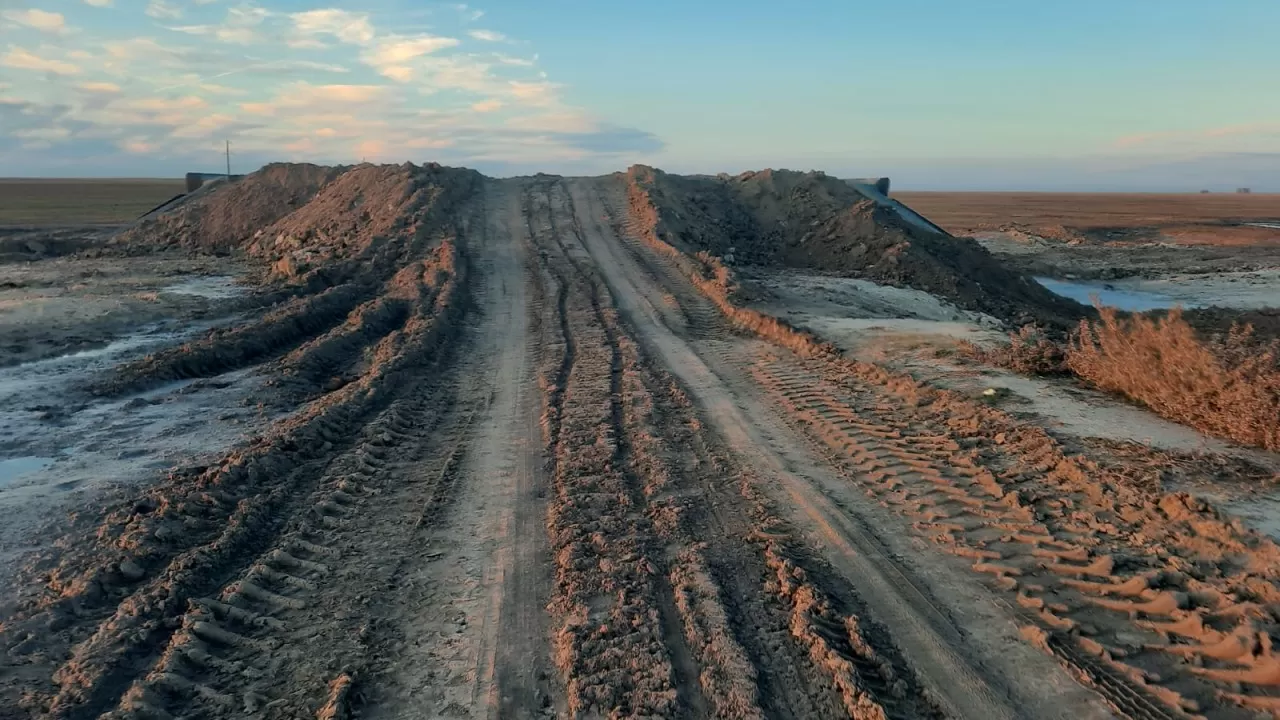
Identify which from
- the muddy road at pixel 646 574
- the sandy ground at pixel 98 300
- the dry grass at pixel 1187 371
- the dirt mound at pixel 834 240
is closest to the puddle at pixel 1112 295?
the dirt mound at pixel 834 240

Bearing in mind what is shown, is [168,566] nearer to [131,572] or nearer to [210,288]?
[131,572]

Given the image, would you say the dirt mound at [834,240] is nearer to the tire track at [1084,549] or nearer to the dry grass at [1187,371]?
the dry grass at [1187,371]

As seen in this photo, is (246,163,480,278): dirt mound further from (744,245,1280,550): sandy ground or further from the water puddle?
(744,245,1280,550): sandy ground

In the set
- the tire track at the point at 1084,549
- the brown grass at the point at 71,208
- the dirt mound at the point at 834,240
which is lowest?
the tire track at the point at 1084,549

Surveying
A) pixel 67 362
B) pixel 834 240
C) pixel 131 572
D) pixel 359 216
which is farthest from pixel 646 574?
pixel 359 216

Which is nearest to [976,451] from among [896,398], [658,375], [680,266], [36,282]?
[896,398]
